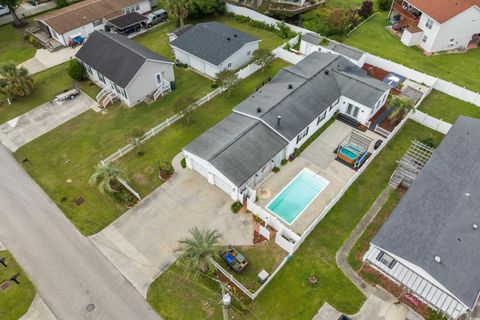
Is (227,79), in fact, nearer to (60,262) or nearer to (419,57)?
(60,262)

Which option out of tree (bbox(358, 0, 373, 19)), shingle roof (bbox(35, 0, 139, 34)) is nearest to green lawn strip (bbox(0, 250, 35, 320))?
shingle roof (bbox(35, 0, 139, 34))

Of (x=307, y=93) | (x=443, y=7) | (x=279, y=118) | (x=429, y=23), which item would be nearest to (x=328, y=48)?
(x=307, y=93)

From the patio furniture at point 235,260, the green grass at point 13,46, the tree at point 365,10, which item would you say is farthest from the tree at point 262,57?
the green grass at point 13,46

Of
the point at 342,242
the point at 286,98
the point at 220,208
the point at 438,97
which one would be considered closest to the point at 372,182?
the point at 342,242

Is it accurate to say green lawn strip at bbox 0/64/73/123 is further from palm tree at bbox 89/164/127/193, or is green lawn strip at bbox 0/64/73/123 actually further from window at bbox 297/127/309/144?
window at bbox 297/127/309/144

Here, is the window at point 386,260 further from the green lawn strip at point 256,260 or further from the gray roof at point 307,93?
the gray roof at point 307,93

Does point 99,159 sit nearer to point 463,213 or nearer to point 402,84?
point 463,213
